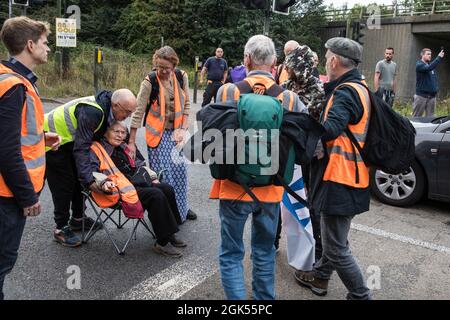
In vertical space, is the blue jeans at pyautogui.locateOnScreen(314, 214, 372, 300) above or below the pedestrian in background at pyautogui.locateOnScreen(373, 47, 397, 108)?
below

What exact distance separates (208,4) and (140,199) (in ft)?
93.5

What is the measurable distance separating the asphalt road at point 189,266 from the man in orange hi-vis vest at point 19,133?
3.39ft

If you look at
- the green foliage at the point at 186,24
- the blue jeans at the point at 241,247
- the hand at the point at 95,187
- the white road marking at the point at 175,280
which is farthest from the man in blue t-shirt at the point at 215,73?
the green foliage at the point at 186,24

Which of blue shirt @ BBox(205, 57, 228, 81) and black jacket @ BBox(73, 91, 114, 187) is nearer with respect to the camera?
black jacket @ BBox(73, 91, 114, 187)

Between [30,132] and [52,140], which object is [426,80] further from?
[30,132]

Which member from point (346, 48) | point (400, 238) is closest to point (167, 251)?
point (346, 48)

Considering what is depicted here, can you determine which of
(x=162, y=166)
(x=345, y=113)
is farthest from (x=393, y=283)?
(x=162, y=166)

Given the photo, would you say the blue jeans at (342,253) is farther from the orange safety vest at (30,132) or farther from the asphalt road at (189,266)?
the orange safety vest at (30,132)

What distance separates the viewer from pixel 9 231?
2.45 meters

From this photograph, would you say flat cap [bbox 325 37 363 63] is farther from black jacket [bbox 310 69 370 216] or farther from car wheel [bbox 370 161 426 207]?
car wheel [bbox 370 161 426 207]

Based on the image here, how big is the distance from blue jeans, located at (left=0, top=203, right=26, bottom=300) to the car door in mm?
4704

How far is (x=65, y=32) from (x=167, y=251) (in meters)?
12.2

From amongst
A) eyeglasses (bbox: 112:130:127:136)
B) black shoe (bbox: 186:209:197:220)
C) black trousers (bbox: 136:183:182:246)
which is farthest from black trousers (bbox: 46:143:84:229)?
black shoe (bbox: 186:209:197:220)

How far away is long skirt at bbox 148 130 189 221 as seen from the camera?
4641 mm
